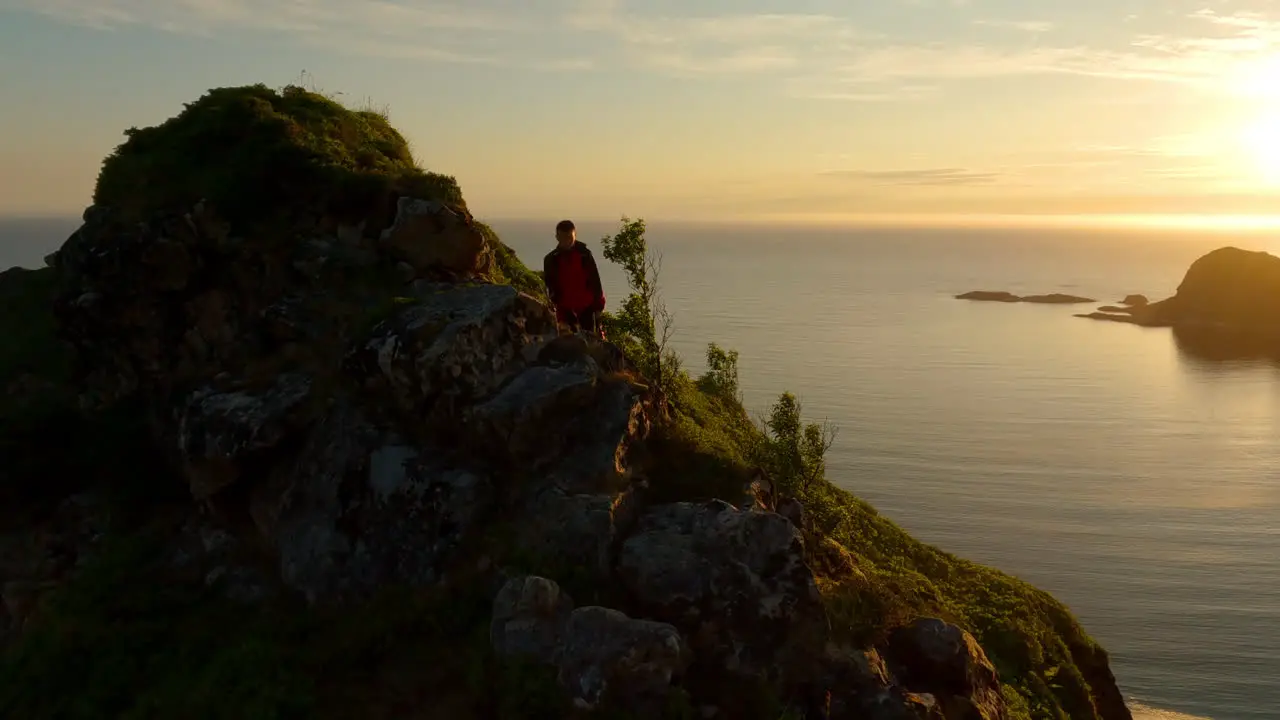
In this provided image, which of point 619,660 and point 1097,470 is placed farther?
point 1097,470

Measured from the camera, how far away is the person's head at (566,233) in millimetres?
19031

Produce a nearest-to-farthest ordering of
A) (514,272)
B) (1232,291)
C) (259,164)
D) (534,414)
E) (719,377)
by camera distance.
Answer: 1. (534,414)
2. (259,164)
3. (514,272)
4. (719,377)
5. (1232,291)

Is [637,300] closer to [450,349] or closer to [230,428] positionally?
[450,349]

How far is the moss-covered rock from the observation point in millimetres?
21562

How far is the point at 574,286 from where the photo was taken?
821 inches

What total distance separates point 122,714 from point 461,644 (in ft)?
21.4

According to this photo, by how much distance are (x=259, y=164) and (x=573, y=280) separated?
903 centimetres

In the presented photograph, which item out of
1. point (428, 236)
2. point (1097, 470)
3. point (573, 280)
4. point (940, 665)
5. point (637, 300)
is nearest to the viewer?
point (940, 665)

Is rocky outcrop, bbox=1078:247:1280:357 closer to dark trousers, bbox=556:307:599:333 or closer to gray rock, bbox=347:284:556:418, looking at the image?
dark trousers, bbox=556:307:599:333

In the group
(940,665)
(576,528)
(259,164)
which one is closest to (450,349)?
(576,528)

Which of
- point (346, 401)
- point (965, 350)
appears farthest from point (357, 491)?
point (965, 350)

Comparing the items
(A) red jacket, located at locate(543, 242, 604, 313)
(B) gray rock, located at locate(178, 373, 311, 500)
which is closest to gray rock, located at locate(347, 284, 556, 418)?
(B) gray rock, located at locate(178, 373, 311, 500)

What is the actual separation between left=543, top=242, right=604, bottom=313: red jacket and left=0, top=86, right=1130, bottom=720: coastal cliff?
201 centimetres

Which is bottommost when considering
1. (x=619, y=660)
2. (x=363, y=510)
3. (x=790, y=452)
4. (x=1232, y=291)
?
(x=790, y=452)
